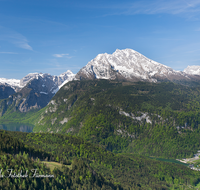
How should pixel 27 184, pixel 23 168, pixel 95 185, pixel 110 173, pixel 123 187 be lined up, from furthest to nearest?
pixel 110 173 < pixel 123 187 < pixel 95 185 < pixel 23 168 < pixel 27 184

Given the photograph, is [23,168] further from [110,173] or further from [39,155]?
[110,173]

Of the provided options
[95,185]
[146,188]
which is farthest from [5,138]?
[146,188]

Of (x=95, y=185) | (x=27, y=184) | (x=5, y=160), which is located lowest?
(x=95, y=185)

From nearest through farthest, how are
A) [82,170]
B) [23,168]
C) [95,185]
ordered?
[23,168], [95,185], [82,170]

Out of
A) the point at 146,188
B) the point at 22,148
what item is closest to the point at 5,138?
the point at 22,148

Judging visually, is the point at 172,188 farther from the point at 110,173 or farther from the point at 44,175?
the point at 44,175

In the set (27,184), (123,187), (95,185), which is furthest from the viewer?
(123,187)

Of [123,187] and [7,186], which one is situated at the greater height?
[7,186]

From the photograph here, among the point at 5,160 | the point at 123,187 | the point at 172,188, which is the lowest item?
the point at 172,188

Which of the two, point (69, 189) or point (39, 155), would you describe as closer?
point (69, 189)
